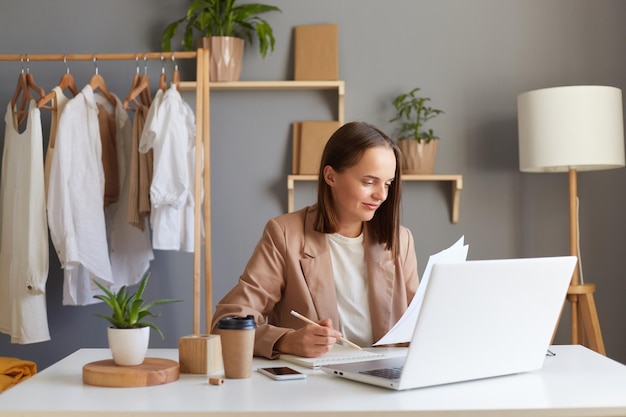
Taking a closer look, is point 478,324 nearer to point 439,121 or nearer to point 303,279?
point 303,279

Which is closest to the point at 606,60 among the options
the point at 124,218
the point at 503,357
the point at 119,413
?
the point at 124,218

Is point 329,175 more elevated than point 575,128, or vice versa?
point 575,128

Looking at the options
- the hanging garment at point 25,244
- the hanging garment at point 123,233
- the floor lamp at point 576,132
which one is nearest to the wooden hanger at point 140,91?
the hanging garment at point 123,233

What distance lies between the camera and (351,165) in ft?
7.04

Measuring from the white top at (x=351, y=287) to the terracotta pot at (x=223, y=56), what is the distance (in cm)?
154

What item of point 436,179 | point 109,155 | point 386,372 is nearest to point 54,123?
point 109,155

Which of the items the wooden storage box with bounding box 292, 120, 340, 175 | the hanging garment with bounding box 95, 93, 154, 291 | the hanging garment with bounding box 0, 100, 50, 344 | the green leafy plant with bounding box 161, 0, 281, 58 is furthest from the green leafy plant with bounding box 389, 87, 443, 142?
the hanging garment with bounding box 0, 100, 50, 344

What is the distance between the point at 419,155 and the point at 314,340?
1.95 meters

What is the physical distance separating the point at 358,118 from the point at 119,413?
2.62m

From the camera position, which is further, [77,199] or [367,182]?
[77,199]

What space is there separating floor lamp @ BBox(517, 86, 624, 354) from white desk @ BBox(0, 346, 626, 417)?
1.77 metres

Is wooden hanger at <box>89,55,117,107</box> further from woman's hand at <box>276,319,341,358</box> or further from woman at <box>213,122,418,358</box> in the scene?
woman's hand at <box>276,319,341,358</box>

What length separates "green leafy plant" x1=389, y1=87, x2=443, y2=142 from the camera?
3.56m

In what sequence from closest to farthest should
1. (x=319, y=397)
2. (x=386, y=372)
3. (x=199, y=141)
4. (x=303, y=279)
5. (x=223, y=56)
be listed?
(x=319, y=397) → (x=386, y=372) → (x=303, y=279) → (x=199, y=141) → (x=223, y=56)
